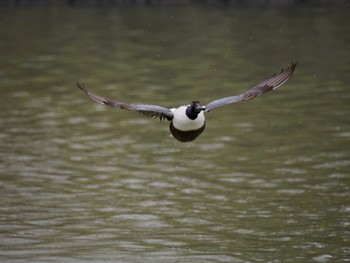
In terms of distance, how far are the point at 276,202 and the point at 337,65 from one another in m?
9.91

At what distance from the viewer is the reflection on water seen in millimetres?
13070

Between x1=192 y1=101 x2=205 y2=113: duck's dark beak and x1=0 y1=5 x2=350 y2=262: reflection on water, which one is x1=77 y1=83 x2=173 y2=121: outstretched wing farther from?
x1=0 y1=5 x2=350 y2=262: reflection on water

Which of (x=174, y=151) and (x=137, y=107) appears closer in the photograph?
(x=137, y=107)

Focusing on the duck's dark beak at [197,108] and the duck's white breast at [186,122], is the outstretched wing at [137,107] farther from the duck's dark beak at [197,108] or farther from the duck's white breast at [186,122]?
the duck's dark beak at [197,108]

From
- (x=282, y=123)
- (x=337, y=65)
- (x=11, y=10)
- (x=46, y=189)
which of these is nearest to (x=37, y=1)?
(x=11, y=10)

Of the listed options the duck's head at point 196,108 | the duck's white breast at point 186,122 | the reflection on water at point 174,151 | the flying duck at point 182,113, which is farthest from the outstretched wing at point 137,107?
the reflection on water at point 174,151

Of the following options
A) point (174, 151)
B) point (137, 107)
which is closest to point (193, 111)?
point (137, 107)

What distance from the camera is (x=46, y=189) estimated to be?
15.4 meters

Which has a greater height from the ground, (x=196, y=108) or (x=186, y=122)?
(x=196, y=108)

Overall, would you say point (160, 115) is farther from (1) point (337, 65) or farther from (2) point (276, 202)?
(1) point (337, 65)

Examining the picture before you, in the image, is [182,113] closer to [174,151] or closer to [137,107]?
[137,107]

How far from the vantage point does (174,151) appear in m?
17.7

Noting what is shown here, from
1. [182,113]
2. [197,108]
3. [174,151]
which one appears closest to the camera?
[197,108]

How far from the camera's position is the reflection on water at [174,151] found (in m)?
13.1
